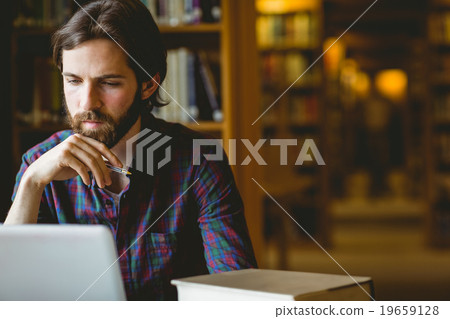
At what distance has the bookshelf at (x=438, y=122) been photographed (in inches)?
171

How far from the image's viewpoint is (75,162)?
1.07m

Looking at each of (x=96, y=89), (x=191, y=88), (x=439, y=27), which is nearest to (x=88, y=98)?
(x=96, y=89)

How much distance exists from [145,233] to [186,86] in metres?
1.01

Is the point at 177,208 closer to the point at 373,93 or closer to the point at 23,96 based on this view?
the point at 23,96

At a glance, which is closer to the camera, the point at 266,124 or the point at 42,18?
the point at 42,18

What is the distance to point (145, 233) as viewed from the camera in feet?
3.94

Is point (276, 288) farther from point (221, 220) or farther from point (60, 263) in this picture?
point (221, 220)

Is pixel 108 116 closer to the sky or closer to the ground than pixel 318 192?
closer to the sky

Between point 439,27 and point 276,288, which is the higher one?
point 439,27

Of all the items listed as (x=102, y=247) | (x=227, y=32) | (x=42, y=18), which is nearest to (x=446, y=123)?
(x=227, y=32)

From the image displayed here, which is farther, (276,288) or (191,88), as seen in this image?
(191,88)

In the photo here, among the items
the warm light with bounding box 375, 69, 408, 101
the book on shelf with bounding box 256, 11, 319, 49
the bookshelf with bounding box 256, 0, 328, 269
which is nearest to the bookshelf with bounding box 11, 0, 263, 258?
the bookshelf with bounding box 256, 0, 328, 269

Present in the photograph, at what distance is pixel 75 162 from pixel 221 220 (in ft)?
1.05

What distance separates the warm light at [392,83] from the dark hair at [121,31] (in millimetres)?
10534
